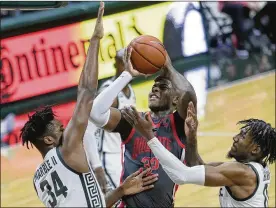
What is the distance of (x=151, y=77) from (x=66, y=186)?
7571mm

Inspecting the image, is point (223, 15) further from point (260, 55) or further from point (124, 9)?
point (124, 9)

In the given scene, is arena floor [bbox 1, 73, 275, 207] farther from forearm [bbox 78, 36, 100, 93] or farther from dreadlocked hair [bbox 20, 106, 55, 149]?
forearm [bbox 78, 36, 100, 93]

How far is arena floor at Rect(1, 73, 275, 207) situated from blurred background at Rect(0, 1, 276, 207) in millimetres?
14

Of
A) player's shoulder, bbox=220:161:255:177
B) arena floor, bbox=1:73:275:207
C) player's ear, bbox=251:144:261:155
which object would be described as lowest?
arena floor, bbox=1:73:275:207

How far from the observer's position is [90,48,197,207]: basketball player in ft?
20.1

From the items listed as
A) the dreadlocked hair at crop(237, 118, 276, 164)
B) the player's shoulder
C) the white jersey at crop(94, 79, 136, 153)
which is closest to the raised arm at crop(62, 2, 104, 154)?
the player's shoulder

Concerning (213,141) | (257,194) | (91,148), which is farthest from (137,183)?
(213,141)

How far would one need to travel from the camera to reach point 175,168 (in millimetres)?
5699

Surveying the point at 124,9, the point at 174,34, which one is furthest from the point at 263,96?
the point at 124,9

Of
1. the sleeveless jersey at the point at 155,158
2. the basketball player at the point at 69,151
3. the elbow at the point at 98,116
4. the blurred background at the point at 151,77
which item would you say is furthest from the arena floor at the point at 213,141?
the basketball player at the point at 69,151

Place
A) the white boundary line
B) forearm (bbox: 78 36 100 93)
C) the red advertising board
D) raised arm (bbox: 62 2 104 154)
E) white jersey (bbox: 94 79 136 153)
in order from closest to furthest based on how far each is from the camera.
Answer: raised arm (bbox: 62 2 104 154), forearm (bbox: 78 36 100 93), white jersey (bbox: 94 79 136 153), the red advertising board, the white boundary line

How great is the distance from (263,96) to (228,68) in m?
0.93

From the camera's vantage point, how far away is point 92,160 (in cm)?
806

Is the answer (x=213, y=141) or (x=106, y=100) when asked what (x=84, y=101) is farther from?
(x=213, y=141)
